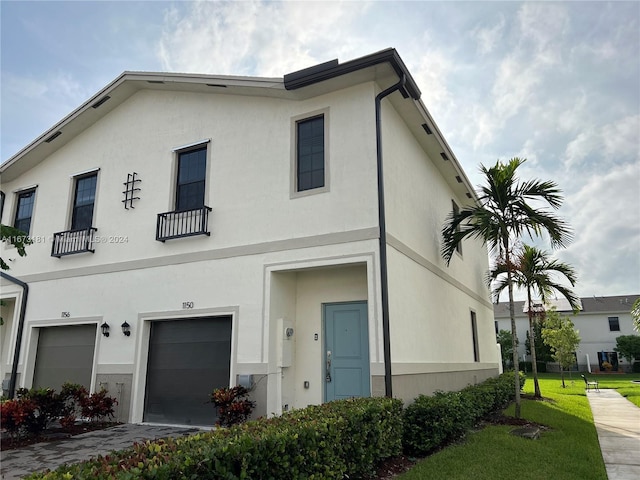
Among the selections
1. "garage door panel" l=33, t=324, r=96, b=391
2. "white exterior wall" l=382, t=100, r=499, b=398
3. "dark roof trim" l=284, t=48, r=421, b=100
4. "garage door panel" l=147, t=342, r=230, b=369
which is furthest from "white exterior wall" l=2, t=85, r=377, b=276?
"garage door panel" l=147, t=342, r=230, b=369

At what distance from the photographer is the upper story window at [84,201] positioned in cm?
1197

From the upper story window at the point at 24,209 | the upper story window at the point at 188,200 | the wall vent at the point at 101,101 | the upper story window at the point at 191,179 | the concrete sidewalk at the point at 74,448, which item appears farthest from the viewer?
the upper story window at the point at 24,209

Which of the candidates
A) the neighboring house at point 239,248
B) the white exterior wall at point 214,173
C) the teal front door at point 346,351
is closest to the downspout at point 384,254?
the neighboring house at point 239,248

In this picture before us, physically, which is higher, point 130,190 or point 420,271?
point 130,190

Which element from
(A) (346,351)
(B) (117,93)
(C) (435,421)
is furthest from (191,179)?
(C) (435,421)

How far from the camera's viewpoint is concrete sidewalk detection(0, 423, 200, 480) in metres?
6.64

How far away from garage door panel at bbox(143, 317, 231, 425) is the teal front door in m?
2.08

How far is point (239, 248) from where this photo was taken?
Result: 9297mm

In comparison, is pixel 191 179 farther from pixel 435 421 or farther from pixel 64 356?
→ pixel 435 421

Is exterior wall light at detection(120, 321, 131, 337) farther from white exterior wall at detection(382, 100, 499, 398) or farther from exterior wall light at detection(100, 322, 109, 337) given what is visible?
white exterior wall at detection(382, 100, 499, 398)

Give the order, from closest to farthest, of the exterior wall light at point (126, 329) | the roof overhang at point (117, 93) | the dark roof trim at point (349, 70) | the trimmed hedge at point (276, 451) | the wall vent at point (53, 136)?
the trimmed hedge at point (276, 451), the dark roof trim at point (349, 70), the roof overhang at point (117, 93), the exterior wall light at point (126, 329), the wall vent at point (53, 136)

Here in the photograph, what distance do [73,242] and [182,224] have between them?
11.9 feet

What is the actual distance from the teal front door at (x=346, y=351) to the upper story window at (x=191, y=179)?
4.06m

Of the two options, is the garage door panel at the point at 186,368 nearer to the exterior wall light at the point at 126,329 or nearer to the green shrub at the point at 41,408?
the exterior wall light at the point at 126,329
